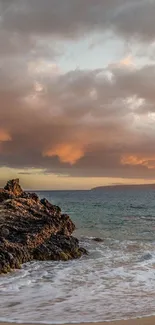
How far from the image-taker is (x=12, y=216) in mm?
23344

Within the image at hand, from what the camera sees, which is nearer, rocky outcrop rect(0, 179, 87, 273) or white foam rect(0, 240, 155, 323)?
white foam rect(0, 240, 155, 323)

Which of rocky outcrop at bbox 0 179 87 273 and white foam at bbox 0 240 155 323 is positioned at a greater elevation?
rocky outcrop at bbox 0 179 87 273

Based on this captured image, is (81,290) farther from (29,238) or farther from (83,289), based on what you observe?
(29,238)

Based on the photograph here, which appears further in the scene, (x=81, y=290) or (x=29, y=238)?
(x=29, y=238)

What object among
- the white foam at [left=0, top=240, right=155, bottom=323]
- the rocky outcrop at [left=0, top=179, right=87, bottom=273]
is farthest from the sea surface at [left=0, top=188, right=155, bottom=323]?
the rocky outcrop at [left=0, top=179, right=87, bottom=273]

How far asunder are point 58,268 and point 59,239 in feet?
14.4

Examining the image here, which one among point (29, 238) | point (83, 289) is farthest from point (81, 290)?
point (29, 238)

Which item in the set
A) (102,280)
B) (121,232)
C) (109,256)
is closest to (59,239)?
(109,256)

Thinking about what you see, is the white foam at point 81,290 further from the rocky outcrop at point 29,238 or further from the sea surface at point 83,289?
the rocky outcrop at point 29,238

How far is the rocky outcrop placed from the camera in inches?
741

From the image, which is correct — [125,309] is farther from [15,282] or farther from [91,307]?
[15,282]

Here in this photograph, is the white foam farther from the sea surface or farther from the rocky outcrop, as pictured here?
the rocky outcrop

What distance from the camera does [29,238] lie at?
20.9 m

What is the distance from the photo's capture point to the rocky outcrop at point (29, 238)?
741 inches
